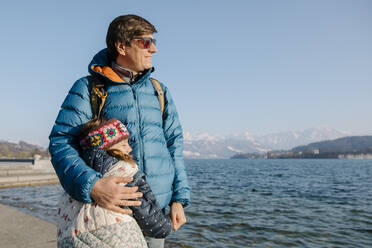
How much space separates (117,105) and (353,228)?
13077mm

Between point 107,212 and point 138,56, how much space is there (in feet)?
4.23

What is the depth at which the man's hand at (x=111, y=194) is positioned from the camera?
1.74m

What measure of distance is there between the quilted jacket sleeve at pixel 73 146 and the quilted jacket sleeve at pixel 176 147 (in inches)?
29.0

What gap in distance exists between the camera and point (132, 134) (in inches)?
87.6

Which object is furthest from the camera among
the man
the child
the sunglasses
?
the sunglasses

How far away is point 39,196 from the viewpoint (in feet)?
49.2

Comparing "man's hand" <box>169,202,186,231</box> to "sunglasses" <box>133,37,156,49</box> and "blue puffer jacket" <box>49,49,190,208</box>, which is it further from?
"sunglasses" <box>133,37,156,49</box>

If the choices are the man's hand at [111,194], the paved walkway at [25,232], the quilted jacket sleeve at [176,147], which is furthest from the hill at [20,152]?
the man's hand at [111,194]

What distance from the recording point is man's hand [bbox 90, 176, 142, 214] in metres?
1.74

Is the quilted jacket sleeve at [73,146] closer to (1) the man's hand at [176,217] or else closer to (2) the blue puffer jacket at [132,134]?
(2) the blue puffer jacket at [132,134]

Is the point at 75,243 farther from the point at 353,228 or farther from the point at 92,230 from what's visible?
the point at 353,228

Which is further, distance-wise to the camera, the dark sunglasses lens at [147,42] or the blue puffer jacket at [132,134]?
the dark sunglasses lens at [147,42]

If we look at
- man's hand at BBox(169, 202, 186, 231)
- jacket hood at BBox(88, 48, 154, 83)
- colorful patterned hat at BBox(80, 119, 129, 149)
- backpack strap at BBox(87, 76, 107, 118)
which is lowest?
man's hand at BBox(169, 202, 186, 231)

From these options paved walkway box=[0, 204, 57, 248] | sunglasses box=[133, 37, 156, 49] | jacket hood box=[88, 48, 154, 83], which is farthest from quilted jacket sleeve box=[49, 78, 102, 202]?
paved walkway box=[0, 204, 57, 248]
